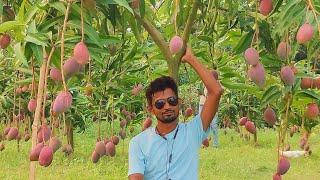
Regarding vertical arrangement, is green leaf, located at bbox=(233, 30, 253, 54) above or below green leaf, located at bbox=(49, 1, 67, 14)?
below

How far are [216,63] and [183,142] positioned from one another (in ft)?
1.50

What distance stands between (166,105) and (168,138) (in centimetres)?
11

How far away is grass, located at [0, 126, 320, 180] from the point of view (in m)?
4.39

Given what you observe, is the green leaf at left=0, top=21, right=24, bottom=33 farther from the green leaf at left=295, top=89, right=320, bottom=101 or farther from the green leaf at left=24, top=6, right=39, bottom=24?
the green leaf at left=295, top=89, right=320, bottom=101

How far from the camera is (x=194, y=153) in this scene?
136 centimetres

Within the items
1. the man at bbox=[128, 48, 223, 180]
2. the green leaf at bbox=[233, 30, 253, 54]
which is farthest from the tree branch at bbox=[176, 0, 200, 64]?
the green leaf at bbox=[233, 30, 253, 54]

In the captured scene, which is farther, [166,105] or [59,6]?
[166,105]

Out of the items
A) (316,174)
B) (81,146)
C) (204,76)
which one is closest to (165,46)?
(204,76)

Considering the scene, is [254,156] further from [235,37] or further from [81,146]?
[235,37]

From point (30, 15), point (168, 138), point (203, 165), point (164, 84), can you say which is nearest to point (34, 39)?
point (30, 15)

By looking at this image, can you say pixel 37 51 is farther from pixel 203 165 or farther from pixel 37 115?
pixel 203 165

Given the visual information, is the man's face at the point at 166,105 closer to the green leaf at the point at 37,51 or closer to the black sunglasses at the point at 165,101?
the black sunglasses at the point at 165,101

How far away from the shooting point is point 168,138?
4.38 feet

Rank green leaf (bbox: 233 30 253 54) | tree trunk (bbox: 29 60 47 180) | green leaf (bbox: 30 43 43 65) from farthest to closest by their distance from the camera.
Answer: green leaf (bbox: 233 30 253 54)
green leaf (bbox: 30 43 43 65)
tree trunk (bbox: 29 60 47 180)
